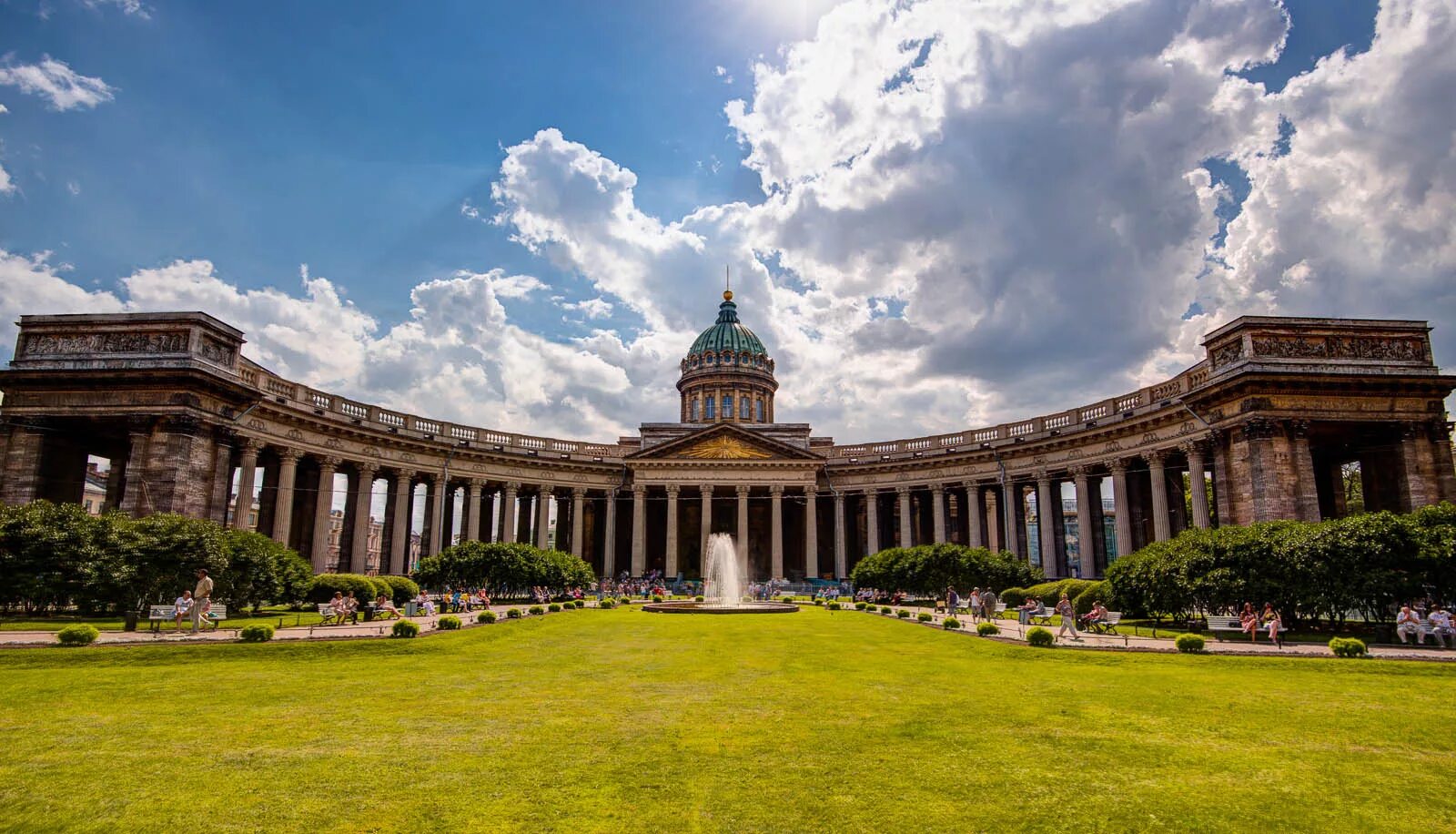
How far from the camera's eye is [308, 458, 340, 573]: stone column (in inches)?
1585

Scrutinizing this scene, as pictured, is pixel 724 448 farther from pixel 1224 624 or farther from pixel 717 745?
pixel 717 745

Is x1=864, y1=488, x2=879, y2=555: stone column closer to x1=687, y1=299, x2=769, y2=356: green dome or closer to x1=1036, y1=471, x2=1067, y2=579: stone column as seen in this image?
x1=1036, y1=471, x2=1067, y2=579: stone column

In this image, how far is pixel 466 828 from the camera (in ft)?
20.9

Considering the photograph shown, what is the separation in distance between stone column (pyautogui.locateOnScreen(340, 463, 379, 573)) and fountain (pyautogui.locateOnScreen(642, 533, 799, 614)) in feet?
56.2

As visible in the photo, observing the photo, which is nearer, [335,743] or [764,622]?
[335,743]

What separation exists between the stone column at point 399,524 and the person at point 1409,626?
44.2 metres

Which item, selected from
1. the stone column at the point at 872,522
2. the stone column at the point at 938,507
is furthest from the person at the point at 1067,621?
the stone column at the point at 872,522

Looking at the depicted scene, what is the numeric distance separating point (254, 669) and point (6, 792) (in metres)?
7.72

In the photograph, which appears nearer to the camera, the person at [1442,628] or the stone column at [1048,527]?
the person at [1442,628]

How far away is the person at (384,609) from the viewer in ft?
84.8

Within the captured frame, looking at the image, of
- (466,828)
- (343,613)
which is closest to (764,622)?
(343,613)

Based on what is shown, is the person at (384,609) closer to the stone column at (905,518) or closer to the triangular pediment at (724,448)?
the triangular pediment at (724,448)

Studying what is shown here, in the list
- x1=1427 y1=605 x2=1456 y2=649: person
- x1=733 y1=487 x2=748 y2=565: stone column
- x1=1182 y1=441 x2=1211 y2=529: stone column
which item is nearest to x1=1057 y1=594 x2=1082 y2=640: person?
x1=1427 y1=605 x2=1456 y2=649: person

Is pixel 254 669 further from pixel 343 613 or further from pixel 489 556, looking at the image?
pixel 489 556
